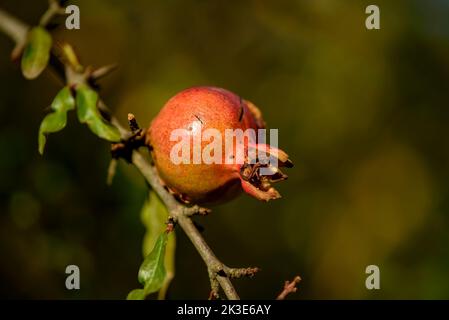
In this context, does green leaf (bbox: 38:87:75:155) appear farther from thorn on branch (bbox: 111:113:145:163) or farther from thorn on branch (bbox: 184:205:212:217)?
thorn on branch (bbox: 184:205:212:217)

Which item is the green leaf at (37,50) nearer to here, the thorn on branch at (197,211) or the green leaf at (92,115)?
the green leaf at (92,115)

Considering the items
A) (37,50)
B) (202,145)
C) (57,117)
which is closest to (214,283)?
(202,145)

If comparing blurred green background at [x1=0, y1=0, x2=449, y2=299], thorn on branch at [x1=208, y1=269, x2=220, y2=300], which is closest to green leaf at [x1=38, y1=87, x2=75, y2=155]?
thorn on branch at [x1=208, y1=269, x2=220, y2=300]

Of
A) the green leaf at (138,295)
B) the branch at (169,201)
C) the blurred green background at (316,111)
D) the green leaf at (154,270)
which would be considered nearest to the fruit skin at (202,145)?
the branch at (169,201)

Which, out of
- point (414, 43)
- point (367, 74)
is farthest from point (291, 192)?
point (414, 43)

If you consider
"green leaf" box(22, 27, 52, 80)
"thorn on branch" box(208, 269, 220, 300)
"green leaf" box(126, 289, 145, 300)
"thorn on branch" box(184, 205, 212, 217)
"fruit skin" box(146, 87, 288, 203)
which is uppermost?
"green leaf" box(22, 27, 52, 80)
